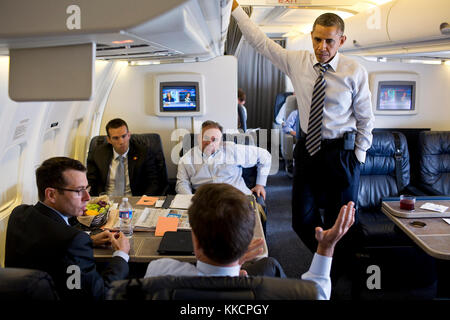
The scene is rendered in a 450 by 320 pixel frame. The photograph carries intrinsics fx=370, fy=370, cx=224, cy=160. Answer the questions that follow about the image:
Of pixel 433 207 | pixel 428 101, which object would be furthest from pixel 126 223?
pixel 428 101

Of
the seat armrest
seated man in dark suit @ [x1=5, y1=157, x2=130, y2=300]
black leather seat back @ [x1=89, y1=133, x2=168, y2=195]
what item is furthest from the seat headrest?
seated man in dark suit @ [x1=5, y1=157, x2=130, y2=300]

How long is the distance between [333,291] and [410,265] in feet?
2.51

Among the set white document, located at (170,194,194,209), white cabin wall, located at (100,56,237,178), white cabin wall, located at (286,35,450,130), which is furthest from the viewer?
white cabin wall, located at (286,35,450,130)

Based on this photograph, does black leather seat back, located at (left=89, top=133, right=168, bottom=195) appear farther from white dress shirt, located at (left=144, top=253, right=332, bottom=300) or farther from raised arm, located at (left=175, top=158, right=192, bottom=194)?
white dress shirt, located at (left=144, top=253, right=332, bottom=300)

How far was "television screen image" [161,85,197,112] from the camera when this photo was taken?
4.32 m

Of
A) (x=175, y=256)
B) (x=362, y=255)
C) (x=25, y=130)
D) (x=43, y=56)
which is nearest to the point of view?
(x=43, y=56)

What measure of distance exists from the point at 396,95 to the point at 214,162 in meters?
2.67

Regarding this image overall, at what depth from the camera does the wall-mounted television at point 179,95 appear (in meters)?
4.31

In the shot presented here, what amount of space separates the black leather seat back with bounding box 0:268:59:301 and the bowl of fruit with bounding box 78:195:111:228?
107cm

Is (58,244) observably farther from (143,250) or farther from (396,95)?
(396,95)
